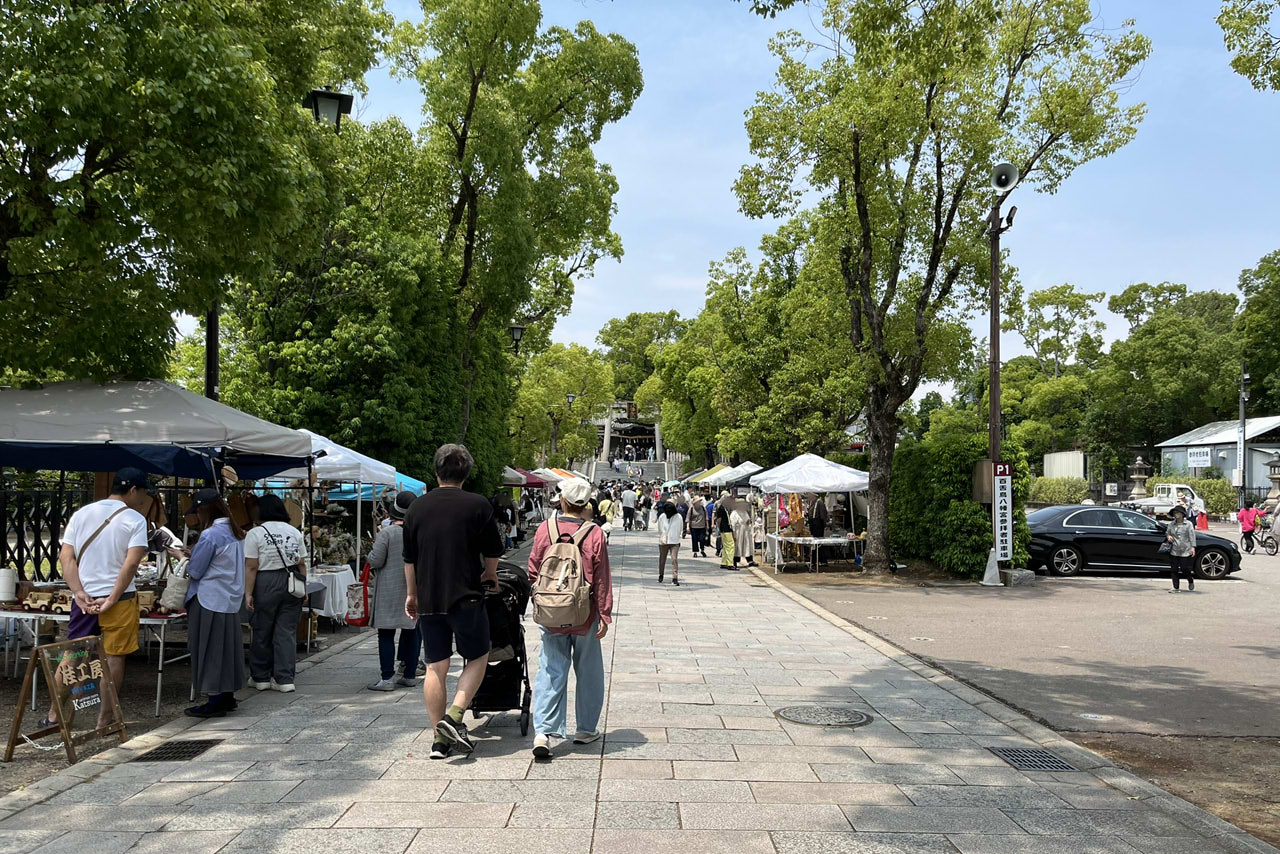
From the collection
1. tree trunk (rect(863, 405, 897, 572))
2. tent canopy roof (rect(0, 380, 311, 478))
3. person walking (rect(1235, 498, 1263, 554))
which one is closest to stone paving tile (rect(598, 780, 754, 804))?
tent canopy roof (rect(0, 380, 311, 478))

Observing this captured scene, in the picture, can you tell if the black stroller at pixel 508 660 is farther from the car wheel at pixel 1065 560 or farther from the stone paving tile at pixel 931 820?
the car wheel at pixel 1065 560

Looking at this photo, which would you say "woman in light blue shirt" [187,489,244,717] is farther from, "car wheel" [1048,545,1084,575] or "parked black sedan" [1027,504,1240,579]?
"car wheel" [1048,545,1084,575]

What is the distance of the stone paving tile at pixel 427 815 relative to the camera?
433 centimetres

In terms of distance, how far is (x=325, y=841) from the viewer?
412 centimetres

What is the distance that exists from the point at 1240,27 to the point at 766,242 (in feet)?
88.3

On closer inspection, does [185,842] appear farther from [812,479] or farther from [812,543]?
[812,543]

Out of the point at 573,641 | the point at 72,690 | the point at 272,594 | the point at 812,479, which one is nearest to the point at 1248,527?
the point at 812,479

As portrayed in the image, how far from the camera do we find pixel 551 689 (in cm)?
546

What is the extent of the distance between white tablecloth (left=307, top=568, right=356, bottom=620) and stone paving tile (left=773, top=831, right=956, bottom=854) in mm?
7275

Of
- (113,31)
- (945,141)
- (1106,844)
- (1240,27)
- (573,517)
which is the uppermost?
(945,141)

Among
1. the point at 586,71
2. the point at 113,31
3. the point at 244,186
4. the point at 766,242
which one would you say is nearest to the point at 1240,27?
the point at 244,186

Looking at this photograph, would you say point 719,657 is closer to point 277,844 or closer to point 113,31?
point 277,844

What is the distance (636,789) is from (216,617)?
3.48 meters

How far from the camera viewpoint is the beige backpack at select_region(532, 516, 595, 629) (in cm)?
533
